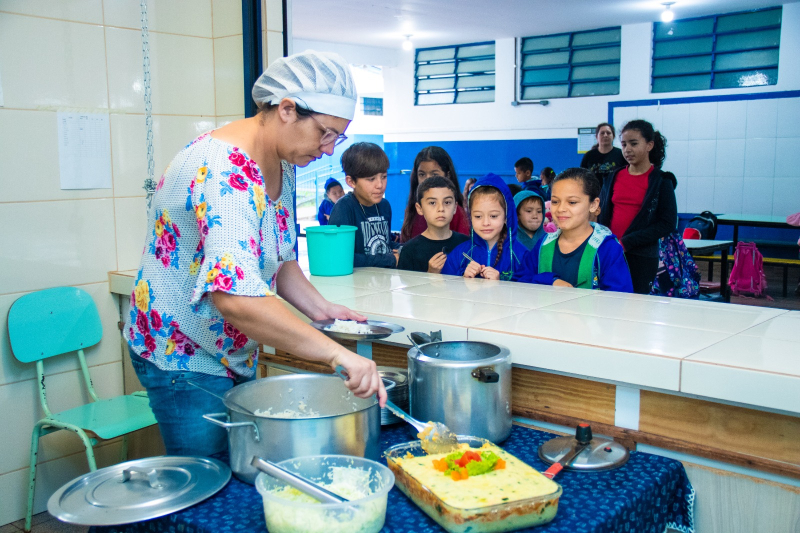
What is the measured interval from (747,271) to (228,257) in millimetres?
6967

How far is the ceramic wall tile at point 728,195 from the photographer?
351 inches

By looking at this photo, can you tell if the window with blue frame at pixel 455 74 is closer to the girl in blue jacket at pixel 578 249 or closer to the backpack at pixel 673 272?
the backpack at pixel 673 272

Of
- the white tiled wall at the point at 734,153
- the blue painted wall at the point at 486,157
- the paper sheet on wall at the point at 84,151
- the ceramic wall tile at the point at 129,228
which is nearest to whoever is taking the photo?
the paper sheet on wall at the point at 84,151

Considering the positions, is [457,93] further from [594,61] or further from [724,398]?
[724,398]

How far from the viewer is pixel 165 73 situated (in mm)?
3053

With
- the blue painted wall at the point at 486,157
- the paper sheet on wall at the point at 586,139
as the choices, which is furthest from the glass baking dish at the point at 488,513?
the paper sheet on wall at the point at 586,139

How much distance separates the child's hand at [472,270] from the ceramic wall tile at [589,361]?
0.99m

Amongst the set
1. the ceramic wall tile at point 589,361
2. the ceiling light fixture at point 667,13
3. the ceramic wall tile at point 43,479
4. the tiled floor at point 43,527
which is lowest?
the tiled floor at point 43,527

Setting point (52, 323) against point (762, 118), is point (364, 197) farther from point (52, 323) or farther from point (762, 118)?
point (762, 118)

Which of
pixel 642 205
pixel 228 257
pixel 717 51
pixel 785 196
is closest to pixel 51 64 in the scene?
pixel 228 257

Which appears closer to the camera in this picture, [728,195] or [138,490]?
[138,490]

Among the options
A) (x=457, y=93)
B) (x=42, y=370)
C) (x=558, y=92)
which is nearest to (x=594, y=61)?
(x=558, y=92)

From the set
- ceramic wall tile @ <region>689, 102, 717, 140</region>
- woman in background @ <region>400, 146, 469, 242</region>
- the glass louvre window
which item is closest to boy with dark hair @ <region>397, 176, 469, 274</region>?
woman in background @ <region>400, 146, 469, 242</region>

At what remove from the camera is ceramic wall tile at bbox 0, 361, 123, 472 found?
272 centimetres
